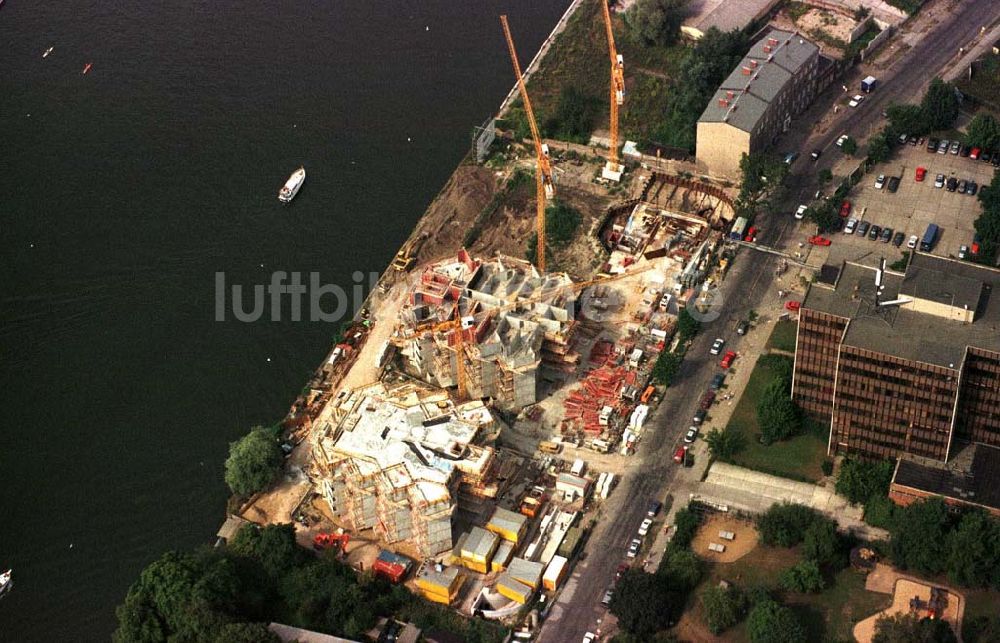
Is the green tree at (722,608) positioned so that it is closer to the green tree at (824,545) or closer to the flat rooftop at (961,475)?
the green tree at (824,545)

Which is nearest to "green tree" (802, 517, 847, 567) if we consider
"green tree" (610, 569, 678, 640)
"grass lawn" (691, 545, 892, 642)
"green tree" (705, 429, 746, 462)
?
"grass lawn" (691, 545, 892, 642)

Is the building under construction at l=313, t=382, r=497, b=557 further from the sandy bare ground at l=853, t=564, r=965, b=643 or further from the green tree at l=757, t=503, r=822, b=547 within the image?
the sandy bare ground at l=853, t=564, r=965, b=643

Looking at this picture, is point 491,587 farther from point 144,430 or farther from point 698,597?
point 144,430

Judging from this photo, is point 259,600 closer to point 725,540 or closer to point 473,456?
point 473,456

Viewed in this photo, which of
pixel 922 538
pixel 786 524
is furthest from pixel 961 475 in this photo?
pixel 786 524

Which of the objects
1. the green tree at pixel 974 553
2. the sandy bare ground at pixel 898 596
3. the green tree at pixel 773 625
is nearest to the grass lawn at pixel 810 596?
the sandy bare ground at pixel 898 596

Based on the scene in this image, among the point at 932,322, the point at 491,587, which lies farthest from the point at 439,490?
the point at 932,322
